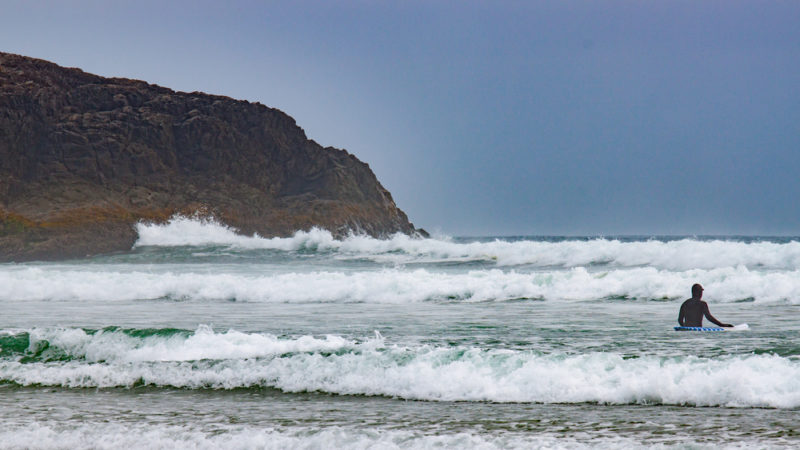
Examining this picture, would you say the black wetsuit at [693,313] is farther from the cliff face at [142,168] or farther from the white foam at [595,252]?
the cliff face at [142,168]

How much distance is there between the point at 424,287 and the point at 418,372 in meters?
10.9

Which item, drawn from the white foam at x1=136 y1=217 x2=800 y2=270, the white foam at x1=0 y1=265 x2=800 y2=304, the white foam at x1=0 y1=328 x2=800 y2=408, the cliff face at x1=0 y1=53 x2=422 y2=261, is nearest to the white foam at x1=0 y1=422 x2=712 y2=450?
the white foam at x1=0 y1=328 x2=800 y2=408

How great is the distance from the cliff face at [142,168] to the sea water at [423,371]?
48804 millimetres

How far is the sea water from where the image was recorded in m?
7.26

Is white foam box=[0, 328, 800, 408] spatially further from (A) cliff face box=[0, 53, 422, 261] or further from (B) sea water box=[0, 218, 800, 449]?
(A) cliff face box=[0, 53, 422, 261]

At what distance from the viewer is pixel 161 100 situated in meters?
83.3

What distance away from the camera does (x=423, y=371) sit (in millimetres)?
9266

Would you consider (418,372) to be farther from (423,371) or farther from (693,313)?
(693,313)

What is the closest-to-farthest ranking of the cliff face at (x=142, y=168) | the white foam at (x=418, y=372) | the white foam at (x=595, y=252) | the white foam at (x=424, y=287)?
the white foam at (x=418, y=372) < the white foam at (x=424, y=287) < the white foam at (x=595, y=252) < the cliff face at (x=142, y=168)

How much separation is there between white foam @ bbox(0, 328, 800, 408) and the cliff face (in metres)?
52.1

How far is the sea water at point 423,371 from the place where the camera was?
7.26 meters

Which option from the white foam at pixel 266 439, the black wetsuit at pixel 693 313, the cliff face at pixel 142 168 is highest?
the cliff face at pixel 142 168

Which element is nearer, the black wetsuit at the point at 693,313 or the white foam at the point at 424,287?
the black wetsuit at the point at 693,313

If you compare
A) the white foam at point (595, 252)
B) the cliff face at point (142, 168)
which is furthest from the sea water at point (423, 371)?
the cliff face at point (142, 168)
